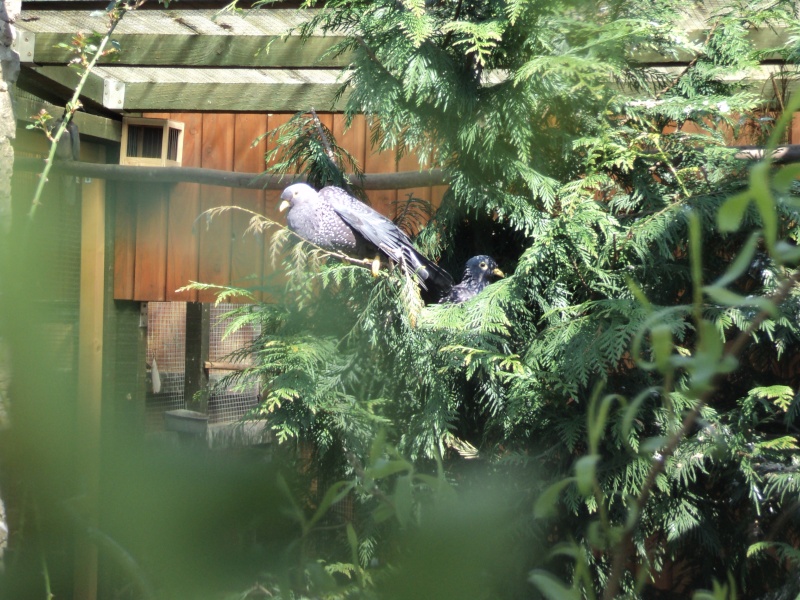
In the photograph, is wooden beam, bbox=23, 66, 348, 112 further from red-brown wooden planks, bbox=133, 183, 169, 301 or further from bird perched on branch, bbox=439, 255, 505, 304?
bird perched on branch, bbox=439, 255, 505, 304

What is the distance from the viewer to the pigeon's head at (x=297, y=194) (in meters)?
2.18

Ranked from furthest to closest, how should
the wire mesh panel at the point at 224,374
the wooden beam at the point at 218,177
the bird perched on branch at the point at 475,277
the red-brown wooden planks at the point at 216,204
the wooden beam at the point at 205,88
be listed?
the red-brown wooden planks at the point at 216,204
the wire mesh panel at the point at 224,374
the wooden beam at the point at 205,88
the wooden beam at the point at 218,177
the bird perched on branch at the point at 475,277

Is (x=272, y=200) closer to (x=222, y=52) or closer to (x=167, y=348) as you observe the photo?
(x=222, y=52)

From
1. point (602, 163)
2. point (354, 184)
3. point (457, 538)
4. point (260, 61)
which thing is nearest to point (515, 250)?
point (602, 163)

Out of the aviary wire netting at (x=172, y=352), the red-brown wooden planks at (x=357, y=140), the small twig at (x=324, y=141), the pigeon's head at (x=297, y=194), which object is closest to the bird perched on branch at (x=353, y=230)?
the pigeon's head at (x=297, y=194)

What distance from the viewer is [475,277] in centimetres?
189

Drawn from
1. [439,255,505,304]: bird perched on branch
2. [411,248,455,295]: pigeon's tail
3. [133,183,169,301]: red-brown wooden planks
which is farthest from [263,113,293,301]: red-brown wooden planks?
[439,255,505,304]: bird perched on branch

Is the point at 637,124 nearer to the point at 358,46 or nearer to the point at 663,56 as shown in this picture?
the point at 663,56

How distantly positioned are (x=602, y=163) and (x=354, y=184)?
91 centimetres

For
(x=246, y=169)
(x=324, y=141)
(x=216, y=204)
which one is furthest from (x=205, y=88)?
(x=324, y=141)

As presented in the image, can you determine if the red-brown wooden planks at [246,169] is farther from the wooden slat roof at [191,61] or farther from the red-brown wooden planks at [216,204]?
the wooden slat roof at [191,61]

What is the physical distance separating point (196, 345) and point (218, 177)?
820 mm

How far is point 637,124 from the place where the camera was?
70.6 inches

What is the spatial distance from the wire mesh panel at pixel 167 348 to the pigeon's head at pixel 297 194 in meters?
1.03
